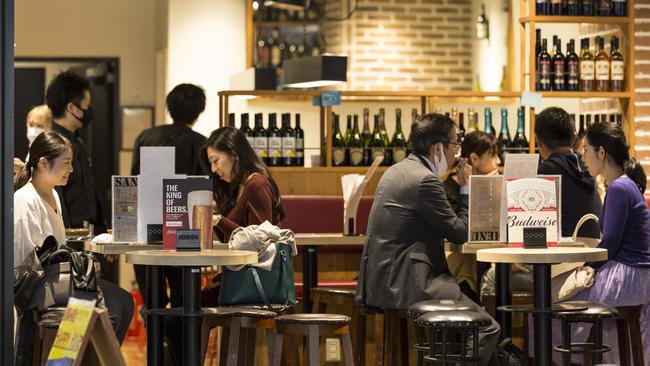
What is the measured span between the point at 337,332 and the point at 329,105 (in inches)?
110

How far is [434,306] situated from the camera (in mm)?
5332

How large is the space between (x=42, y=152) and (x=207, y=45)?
4957 millimetres

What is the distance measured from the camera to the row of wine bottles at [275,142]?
310 inches

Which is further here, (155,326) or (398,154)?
(398,154)

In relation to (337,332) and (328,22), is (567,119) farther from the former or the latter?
(328,22)

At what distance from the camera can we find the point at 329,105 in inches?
309

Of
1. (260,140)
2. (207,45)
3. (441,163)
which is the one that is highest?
(207,45)

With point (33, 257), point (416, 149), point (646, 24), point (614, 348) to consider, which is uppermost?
point (646, 24)

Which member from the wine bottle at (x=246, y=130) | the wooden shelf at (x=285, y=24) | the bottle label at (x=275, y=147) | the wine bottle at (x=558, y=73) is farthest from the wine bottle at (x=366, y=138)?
the wooden shelf at (x=285, y=24)

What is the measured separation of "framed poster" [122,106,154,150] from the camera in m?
11.6

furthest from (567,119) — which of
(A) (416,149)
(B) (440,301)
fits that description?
(B) (440,301)

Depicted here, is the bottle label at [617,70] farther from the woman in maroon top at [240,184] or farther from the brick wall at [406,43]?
the brick wall at [406,43]

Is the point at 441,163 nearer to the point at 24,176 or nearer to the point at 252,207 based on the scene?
the point at 252,207

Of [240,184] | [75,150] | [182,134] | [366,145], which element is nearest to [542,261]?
[240,184]
